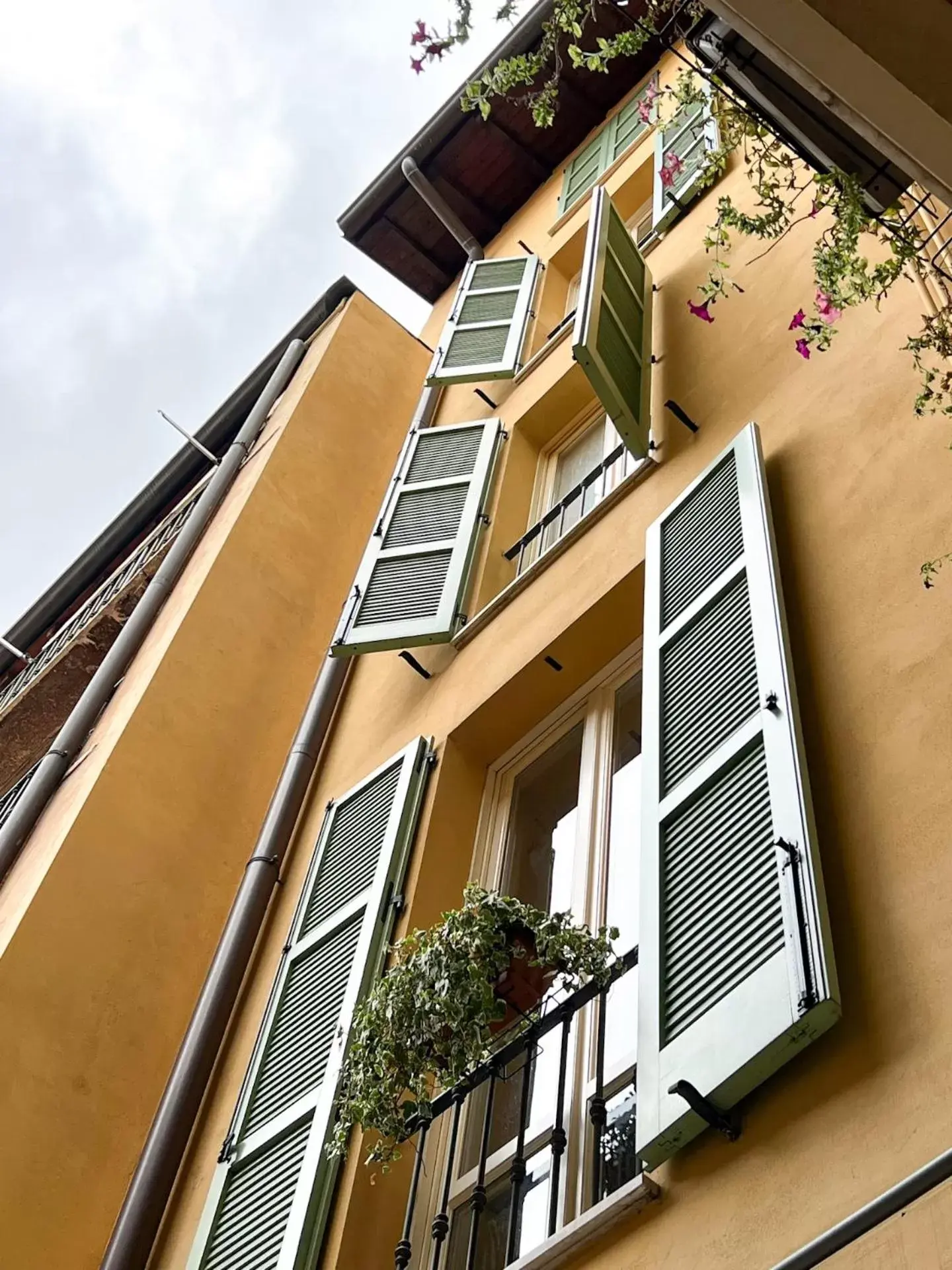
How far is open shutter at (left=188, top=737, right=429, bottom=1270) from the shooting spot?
3.78m

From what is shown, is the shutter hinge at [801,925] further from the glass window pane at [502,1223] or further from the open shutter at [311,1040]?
the open shutter at [311,1040]

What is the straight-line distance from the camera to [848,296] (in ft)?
12.8

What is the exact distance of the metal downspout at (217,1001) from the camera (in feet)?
14.6

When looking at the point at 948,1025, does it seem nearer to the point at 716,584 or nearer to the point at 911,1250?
the point at 911,1250

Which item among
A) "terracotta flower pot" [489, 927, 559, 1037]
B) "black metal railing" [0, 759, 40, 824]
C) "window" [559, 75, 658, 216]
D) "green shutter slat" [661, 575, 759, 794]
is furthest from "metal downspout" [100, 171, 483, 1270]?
"window" [559, 75, 658, 216]

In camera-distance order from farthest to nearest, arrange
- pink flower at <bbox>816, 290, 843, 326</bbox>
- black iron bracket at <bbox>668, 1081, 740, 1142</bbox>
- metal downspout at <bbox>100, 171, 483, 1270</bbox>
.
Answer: metal downspout at <bbox>100, 171, 483, 1270</bbox> → pink flower at <bbox>816, 290, 843, 326</bbox> → black iron bracket at <bbox>668, 1081, 740, 1142</bbox>

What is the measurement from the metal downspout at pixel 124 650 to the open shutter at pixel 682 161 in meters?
3.63

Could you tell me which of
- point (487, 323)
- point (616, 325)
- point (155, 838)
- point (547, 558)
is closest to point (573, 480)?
point (616, 325)

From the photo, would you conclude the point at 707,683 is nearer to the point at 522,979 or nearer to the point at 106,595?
the point at 522,979

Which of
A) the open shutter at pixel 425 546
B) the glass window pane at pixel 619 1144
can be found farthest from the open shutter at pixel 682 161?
the glass window pane at pixel 619 1144

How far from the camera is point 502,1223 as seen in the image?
344 cm

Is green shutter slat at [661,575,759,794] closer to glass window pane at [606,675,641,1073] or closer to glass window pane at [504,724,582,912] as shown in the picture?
glass window pane at [606,675,641,1073]

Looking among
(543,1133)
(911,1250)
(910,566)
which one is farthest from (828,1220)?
(910,566)

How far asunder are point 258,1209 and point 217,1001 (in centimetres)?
128
